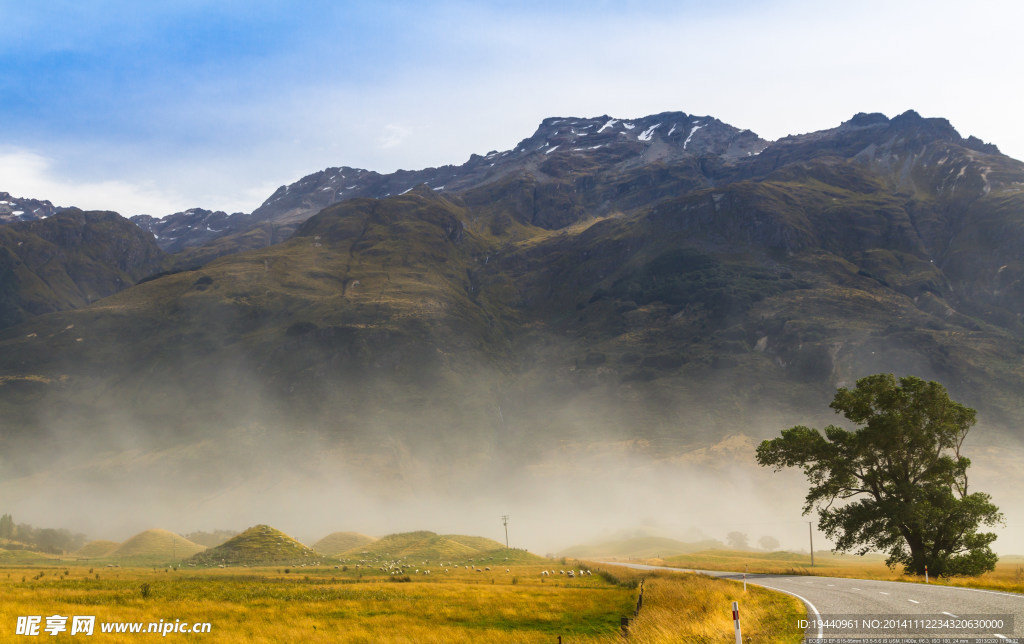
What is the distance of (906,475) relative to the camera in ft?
168

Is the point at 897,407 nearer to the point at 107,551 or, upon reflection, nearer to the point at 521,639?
the point at 521,639

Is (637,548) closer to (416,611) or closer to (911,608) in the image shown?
(416,611)

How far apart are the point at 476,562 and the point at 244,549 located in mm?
34323

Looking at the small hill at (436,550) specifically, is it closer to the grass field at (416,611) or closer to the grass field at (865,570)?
the grass field at (865,570)

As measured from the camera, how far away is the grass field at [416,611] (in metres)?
28.0

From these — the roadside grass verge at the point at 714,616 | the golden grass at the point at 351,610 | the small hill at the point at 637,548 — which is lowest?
the small hill at the point at 637,548

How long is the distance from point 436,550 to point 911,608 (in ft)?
333

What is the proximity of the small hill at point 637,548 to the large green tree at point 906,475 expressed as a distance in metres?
119

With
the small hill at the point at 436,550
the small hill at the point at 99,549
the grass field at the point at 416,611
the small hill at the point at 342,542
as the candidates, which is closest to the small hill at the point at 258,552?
the small hill at the point at 436,550

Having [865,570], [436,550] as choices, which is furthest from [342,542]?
[865,570]

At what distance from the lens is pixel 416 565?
98438 millimetres

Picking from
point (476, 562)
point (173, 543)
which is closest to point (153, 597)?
point (476, 562)

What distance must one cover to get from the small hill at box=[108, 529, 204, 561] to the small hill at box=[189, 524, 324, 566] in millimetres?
24391

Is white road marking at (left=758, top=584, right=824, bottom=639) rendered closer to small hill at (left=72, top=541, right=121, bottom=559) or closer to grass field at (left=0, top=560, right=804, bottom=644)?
grass field at (left=0, top=560, right=804, bottom=644)
